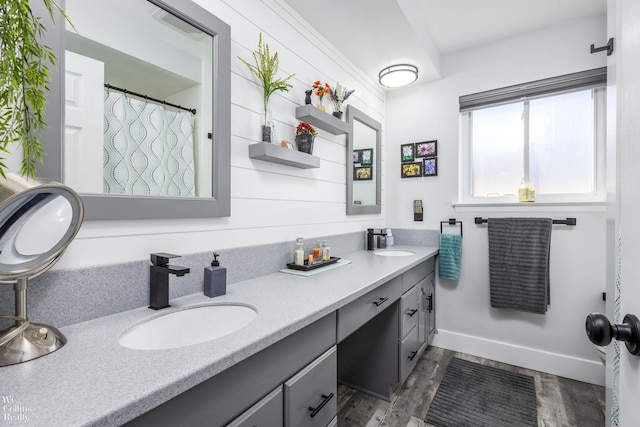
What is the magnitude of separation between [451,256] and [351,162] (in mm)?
1198

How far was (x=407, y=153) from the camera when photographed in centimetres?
292

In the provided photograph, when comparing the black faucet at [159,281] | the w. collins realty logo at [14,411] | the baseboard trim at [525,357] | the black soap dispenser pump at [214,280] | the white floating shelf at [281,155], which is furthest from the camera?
the baseboard trim at [525,357]

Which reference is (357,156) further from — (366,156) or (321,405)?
(321,405)

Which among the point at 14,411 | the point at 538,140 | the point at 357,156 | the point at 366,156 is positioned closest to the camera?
the point at 14,411

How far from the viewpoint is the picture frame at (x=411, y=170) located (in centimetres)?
285

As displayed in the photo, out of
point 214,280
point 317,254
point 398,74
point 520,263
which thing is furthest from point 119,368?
point 520,263

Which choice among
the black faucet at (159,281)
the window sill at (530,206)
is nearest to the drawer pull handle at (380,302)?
the black faucet at (159,281)

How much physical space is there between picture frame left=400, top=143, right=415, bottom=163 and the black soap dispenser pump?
7.26ft

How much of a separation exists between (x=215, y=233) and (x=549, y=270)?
8.09 ft

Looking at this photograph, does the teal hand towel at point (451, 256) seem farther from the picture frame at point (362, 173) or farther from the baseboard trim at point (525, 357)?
the picture frame at point (362, 173)

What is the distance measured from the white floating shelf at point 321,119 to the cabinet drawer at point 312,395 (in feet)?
4.41

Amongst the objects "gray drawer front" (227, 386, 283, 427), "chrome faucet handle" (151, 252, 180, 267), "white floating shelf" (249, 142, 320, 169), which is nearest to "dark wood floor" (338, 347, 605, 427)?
"gray drawer front" (227, 386, 283, 427)

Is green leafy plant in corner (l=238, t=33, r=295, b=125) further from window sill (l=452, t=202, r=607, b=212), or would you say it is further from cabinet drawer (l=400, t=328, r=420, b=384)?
window sill (l=452, t=202, r=607, b=212)

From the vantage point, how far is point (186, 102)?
50.0 inches
